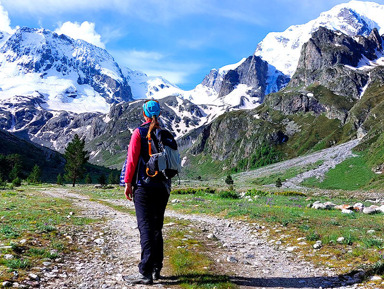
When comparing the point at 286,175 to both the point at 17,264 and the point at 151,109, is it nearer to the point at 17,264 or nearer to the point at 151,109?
the point at 151,109

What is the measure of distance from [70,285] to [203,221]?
1022 centimetres

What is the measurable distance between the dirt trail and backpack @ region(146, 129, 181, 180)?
9.42ft

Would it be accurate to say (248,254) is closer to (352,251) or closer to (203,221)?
(352,251)

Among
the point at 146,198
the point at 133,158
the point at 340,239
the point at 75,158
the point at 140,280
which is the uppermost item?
the point at 75,158

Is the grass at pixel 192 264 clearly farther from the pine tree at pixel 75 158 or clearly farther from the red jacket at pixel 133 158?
the pine tree at pixel 75 158

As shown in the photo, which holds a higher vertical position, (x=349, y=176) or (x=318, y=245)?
(x=349, y=176)

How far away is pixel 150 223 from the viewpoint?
24.8ft

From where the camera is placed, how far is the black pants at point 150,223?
739 centimetres

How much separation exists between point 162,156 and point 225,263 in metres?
4.02

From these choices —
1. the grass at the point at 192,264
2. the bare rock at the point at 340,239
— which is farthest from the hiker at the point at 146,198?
the bare rock at the point at 340,239

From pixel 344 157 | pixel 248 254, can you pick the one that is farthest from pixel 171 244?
Answer: pixel 344 157

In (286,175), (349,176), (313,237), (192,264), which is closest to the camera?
(192,264)

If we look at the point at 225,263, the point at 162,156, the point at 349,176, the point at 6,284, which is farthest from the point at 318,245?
the point at 349,176

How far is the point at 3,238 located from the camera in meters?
9.78
